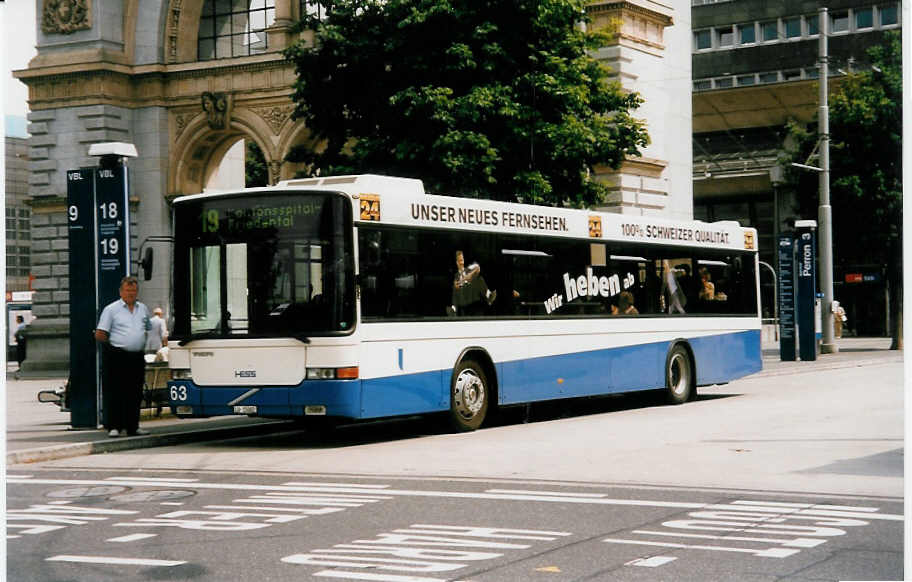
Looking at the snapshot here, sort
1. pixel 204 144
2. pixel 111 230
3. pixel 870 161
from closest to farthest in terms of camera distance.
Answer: pixel 111 230
pixel 204 144
pixel 870 161

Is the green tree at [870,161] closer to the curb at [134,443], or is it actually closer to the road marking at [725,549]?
the curb at [134,443]

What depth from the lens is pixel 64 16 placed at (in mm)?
39688

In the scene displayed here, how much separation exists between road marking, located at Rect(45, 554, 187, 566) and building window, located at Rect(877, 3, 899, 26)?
52169mm

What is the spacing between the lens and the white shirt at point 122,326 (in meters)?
15.4

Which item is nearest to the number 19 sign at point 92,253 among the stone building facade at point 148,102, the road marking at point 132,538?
the road marking at point 132,538

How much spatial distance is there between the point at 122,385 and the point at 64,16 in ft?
87.5

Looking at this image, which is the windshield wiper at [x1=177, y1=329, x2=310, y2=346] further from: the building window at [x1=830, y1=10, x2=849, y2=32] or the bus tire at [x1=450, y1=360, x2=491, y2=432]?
the building window at [x1=830, y1=10, x2=849, y2=32]

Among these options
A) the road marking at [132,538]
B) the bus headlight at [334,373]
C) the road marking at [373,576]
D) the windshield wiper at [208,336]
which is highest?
the windshield wiper at [208,336]

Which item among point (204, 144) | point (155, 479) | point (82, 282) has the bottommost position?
point (155, 479)

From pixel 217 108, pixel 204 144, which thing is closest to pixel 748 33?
pixel 204 144

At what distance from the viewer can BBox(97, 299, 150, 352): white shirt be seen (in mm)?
15384

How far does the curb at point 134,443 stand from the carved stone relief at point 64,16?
24.8m

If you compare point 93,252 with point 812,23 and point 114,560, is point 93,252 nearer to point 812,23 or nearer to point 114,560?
point 114,560

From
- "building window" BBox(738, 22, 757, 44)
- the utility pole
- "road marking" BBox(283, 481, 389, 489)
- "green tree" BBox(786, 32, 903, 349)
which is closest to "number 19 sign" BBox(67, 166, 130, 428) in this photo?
"road marking" BBox(283, 481, 389, 489)
